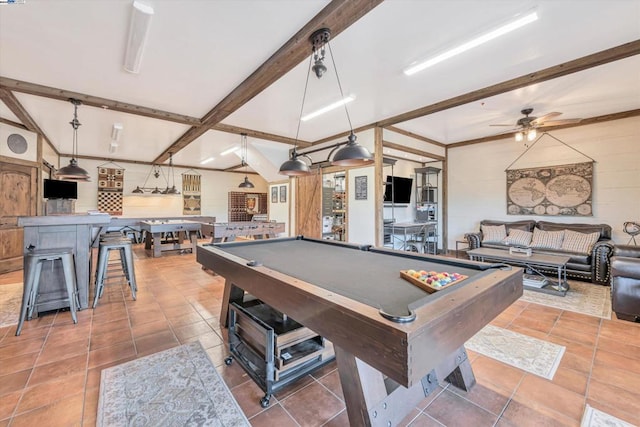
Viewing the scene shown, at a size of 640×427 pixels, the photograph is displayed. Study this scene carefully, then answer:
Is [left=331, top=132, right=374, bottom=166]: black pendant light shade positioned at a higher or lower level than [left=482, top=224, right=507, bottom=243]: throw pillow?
higher

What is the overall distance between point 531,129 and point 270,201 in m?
7.03

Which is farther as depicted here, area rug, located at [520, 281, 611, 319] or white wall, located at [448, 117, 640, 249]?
white wall, located at [448, 117, 640, 249]

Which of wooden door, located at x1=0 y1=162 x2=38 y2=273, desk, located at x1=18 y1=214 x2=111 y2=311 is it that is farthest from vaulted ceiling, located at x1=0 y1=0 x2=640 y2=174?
desk, located at x1=18 y1=214 x2=111 y2=311

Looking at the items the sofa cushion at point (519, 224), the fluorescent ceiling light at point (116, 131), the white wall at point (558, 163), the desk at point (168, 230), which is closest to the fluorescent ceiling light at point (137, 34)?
the fluorescent ceiling light at point (116, 131)

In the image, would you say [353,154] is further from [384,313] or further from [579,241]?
[579,241]

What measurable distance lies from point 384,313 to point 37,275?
3.61 m

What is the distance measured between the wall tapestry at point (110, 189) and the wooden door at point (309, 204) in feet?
21.9

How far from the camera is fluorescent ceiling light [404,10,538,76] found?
2369 mm

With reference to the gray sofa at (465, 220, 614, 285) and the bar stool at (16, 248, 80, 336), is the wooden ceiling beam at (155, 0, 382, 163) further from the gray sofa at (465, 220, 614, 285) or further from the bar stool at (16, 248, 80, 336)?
the gray sofa at (465, 220, 614, 285)

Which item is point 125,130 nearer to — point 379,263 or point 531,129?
point 379,263

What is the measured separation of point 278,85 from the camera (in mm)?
3701

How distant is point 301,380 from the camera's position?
6.59 feet

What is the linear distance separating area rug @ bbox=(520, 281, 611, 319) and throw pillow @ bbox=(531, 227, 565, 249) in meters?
0.93

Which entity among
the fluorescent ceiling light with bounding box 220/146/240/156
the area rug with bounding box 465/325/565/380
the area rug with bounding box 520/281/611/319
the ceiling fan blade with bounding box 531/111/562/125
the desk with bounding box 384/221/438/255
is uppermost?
the fluorescent ceiling light with bounding box 220/146/240/156
